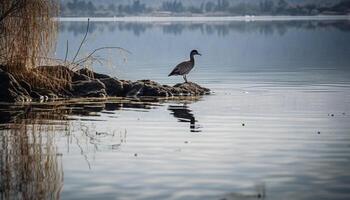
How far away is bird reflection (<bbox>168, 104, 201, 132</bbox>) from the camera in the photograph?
20375 mm

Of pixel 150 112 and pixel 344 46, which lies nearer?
pixel 150 112

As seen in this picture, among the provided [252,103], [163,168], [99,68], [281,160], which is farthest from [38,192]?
[99,68]

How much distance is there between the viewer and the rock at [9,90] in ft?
84.2

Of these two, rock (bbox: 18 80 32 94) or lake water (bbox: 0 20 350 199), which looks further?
rock (bbox: 18 80 32 94)

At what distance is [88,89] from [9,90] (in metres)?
3.04

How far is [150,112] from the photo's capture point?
23.4m

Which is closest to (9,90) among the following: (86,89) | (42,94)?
(42,94)

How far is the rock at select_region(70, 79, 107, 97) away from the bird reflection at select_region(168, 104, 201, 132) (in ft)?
11.2

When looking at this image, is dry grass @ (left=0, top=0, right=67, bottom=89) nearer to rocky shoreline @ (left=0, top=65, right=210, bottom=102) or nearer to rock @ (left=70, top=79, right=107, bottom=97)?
rocky shoreline @ (left=0, top=65, right=210, bottom=102)

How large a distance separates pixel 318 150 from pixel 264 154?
1161mm

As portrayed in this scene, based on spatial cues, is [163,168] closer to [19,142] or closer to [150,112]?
[19,142]

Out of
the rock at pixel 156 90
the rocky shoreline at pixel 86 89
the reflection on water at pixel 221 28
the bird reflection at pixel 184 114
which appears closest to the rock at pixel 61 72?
the rocky shoreline at pixel 86 89

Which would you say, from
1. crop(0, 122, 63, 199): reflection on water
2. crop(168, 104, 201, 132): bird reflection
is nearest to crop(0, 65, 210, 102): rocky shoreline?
crop(168, 104, 201, 132): bird reflection

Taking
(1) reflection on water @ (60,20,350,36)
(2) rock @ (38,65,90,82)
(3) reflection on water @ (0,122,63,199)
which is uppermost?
(1) reflection on water @ (60,20,350,36)
